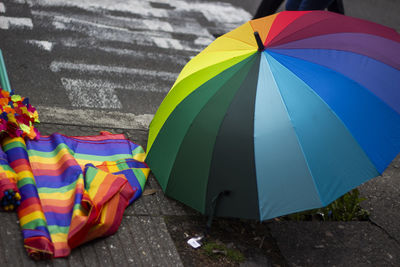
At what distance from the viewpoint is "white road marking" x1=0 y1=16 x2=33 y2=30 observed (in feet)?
21.8

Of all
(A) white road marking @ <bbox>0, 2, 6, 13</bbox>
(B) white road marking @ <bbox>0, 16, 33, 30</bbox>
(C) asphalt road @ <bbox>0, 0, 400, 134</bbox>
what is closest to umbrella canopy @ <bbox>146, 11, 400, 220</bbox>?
(C) asphalt road @ <bbox>0, 0, 400, 134</bbox>

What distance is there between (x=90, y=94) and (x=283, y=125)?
2721mm

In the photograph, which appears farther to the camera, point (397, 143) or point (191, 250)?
point (191, 250)

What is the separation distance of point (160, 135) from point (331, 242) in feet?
4.94

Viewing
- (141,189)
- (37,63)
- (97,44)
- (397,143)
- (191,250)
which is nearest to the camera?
(397,143)

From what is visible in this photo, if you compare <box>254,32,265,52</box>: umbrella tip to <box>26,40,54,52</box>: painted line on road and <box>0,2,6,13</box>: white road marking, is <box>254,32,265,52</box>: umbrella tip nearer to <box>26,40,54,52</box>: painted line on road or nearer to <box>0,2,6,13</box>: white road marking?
<box>26,40,54,52</box>: painted line on road

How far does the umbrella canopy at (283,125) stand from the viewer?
3498 mm

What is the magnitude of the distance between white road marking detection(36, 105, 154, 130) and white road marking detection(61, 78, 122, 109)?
183mm

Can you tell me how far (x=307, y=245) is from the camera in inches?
158

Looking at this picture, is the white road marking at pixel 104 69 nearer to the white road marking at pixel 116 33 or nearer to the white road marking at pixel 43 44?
the white road marking at pixel 43 44

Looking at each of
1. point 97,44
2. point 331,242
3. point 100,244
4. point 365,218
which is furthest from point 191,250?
point 97,44

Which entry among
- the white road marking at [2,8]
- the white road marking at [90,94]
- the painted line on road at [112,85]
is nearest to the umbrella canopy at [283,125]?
the white road marking at [90,94]

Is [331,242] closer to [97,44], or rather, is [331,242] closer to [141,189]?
[141,189]

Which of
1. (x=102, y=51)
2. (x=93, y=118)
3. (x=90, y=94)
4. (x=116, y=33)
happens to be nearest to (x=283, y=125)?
(x=93, y=118)
